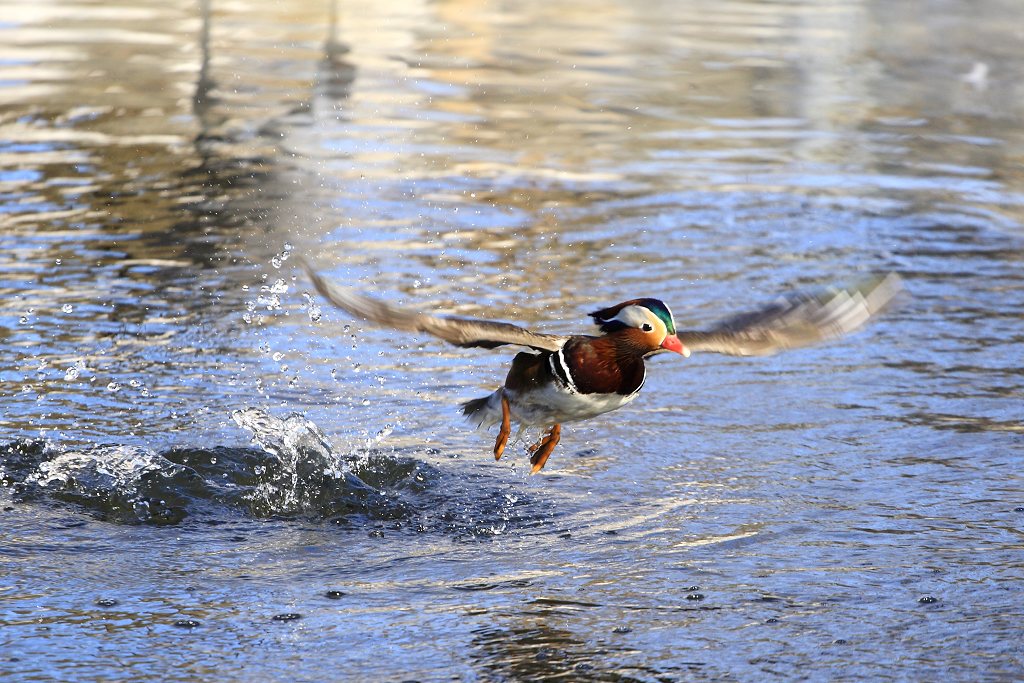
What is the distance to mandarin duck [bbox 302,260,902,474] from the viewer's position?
17.6ft

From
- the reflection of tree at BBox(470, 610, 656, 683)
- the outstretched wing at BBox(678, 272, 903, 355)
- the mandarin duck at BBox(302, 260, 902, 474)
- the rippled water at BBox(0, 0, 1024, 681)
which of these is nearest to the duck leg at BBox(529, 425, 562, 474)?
the mandarin duck at BBox(302, 260, 902, 474)

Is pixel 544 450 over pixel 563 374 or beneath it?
beneath

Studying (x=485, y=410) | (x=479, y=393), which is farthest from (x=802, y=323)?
(x=479, y=393)

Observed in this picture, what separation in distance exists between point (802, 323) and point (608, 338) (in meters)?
0.83

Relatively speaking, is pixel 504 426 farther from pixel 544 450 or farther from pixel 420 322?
pixel 420 322

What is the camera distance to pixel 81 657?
4.80 m

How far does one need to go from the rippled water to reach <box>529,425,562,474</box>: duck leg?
0.17m

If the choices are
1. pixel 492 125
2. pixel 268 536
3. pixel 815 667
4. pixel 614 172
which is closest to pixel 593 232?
pixel 614 172

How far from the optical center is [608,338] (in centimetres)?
566

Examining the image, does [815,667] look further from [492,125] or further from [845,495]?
[492,125]

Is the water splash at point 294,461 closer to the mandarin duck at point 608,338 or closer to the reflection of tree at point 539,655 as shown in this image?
the mandarin duck at point 608,338

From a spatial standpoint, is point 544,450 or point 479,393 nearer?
point 544,450

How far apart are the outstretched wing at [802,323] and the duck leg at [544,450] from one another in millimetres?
822

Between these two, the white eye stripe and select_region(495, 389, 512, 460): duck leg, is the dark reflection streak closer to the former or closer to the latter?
select_region(495, 389, 512, 460): duck leg
